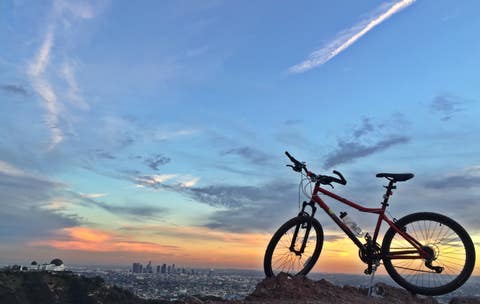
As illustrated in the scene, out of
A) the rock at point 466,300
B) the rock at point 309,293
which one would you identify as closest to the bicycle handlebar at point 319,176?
the rock at point 309,293

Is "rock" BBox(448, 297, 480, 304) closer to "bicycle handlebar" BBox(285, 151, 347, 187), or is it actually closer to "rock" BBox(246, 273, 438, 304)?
"rock" BBox(246, 273, 438, 304)

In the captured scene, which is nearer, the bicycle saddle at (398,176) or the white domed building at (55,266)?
the bicycle saddle at (398,176)

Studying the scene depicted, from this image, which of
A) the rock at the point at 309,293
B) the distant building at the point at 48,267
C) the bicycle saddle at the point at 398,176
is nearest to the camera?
the rock at the point at 309,293

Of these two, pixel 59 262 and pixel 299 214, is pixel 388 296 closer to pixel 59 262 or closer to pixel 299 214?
pixel 299 214

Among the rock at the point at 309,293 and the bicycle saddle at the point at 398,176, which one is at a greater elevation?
the bicycle saddle at the point at 398,176

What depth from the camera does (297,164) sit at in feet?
28.4

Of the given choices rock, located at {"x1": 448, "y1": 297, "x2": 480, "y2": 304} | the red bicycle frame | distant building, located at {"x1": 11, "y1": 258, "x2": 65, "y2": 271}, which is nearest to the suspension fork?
the red bicycle frame

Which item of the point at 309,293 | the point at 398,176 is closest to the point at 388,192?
the point at 398,176

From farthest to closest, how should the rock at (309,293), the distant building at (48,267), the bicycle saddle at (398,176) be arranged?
the distant building at (48,267)
the bicycle saddle at (398,176)
the rock at (309,293)

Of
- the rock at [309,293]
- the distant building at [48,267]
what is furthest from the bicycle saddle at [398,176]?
the distant building at [48,267]

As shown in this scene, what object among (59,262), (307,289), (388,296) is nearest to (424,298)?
(388,296)

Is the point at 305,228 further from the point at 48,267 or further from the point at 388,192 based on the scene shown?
the point at 48,267

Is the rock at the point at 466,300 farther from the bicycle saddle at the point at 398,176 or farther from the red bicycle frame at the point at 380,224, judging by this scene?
the bicycle saddle at the point at 398,176

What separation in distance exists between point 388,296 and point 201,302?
13.7ft
